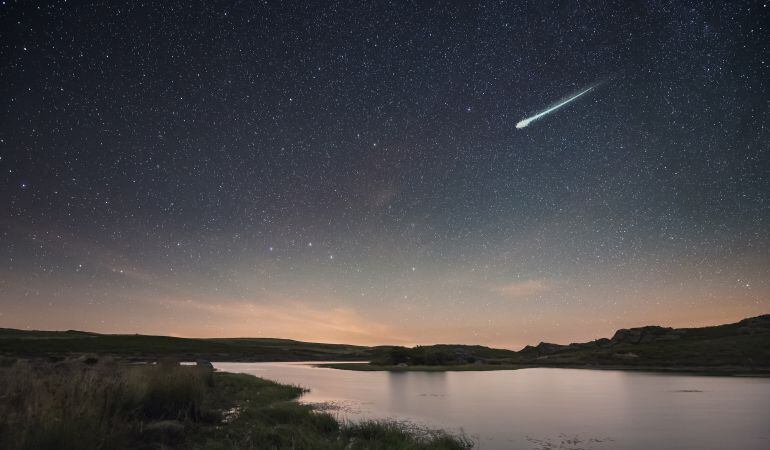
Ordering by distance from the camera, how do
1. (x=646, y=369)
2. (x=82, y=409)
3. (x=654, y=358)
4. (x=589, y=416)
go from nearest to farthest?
(x=82, y=409), (x=589, y=416), (x=646, y=369), (x=654, y=358)

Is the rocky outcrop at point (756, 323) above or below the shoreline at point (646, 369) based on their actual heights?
above

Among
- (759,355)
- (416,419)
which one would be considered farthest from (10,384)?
(759,355)

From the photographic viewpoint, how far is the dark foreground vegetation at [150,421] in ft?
26.9

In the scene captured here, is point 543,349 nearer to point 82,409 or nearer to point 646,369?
point 646,369

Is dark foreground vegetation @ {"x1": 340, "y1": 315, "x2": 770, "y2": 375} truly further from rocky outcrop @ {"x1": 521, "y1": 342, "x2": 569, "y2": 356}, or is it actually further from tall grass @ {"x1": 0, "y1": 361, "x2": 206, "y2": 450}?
tall grass @ {"x1": 0, "y1": 361, "x2": 206, "y2": 450}

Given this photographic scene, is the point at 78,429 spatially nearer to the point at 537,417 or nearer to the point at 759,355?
the point at 537,417

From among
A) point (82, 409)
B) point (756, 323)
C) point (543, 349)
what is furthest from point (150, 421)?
point (756, 323)

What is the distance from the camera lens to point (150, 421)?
13.0 meters

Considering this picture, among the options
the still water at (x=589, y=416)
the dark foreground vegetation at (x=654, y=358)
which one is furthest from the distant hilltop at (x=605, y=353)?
the still water at (x=589, y=416)

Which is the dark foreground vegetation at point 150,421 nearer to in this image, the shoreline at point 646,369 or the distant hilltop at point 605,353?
the distant hilltop at point 605,353

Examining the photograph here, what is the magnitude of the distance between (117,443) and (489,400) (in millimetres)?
22772

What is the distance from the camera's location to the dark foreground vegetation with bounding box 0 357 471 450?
819 centimetres

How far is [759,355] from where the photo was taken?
2633 inches

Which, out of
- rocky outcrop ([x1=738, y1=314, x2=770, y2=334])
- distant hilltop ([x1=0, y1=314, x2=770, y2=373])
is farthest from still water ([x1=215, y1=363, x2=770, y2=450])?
rocky outcrop ([x1=738, y1=314, x2=770, y2=334])
